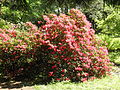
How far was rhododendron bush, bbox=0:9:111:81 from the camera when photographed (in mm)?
6367

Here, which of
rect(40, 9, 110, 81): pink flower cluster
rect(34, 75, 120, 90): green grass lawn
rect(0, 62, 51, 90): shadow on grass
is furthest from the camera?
rect(0, 62, 51, 90): shadow on grass

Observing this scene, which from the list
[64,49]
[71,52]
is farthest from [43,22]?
[71,52]

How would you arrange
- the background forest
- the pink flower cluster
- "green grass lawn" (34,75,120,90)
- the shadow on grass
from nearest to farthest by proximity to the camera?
"green grass lawn" (34,75,120,90)
the pink flower cluster
the shadow on grass
the background forest

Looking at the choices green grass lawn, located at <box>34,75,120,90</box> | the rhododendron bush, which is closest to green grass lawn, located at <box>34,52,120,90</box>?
green grass lawn, located at <box>34,75,120,90</box>

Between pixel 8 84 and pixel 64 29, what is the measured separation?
2856mm

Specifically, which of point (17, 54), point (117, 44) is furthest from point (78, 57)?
point (117, 44)

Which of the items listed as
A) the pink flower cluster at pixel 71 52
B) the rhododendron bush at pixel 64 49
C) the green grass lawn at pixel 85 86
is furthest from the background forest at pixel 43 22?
the pink flower cluster at pixel 71 52

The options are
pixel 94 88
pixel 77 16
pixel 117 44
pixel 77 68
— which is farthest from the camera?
pixel 117 44

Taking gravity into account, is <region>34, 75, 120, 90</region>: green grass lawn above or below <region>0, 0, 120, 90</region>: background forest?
below

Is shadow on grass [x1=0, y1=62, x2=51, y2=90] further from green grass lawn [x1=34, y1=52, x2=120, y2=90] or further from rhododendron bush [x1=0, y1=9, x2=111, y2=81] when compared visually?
green grass lawn [x1=34, y1=52, x2=120, y2=90]

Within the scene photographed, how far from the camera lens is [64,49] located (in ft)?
21.1

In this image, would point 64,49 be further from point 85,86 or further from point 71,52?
point 85,86

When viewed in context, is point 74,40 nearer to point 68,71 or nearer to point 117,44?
point 68,71

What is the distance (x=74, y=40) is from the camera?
252 inches
